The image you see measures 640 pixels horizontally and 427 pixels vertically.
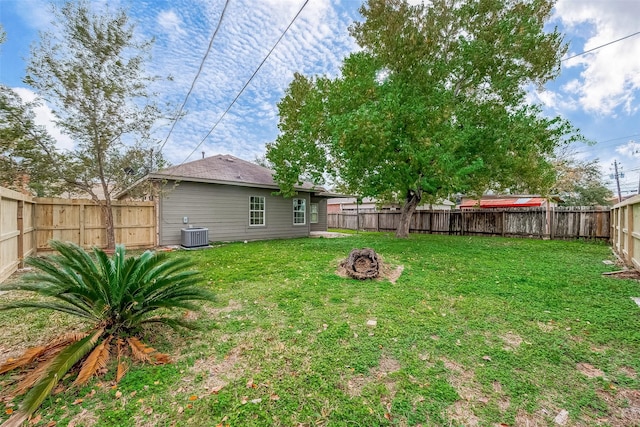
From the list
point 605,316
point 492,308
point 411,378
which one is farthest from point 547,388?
point 605,316

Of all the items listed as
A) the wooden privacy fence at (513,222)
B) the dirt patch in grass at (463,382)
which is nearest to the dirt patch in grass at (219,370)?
the dirt patch in grass at (463,382)

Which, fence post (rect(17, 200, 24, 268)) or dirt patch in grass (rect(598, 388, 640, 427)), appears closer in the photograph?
dirt patch in grass (rect(598, 388, 640, 427))

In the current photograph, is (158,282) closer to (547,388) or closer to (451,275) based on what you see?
(547,388)

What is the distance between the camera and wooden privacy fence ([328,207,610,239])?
10.9m

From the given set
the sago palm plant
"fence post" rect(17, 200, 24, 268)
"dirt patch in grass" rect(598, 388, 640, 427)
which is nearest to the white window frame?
"fence post" rect(17, 200, 24, 268)

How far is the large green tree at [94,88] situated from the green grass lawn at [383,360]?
572cm

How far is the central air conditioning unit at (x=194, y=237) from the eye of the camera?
9.47 meters

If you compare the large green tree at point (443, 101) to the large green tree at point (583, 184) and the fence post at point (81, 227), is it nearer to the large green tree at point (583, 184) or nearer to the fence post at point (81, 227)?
the fence post at point (81, 227)

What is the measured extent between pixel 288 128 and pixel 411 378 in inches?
485

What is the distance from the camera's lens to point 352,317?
3.42 metres

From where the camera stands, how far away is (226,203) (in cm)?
1117

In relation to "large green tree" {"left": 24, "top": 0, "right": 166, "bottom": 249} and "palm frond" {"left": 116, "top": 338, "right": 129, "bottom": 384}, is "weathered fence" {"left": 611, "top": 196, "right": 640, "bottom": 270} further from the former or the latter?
"large green tree" {"left": 24, "top": 0, "right": 166, "bottom": 249}

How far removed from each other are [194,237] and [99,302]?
7.44 m

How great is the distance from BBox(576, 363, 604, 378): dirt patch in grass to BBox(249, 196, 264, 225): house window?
10947mm
